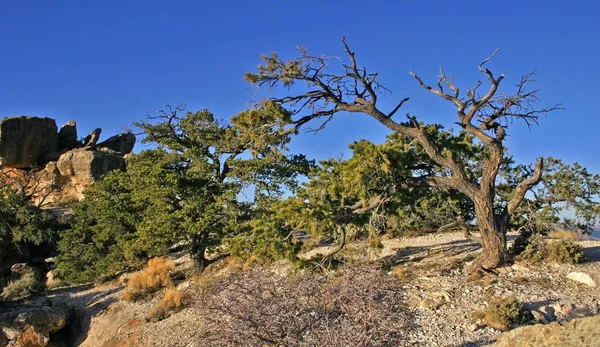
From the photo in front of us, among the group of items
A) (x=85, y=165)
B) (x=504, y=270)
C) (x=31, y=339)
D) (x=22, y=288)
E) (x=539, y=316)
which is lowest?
(x=31, y=339)

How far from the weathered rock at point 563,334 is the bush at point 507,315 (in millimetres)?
3352

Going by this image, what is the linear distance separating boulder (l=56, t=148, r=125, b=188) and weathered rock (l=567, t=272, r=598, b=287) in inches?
1142

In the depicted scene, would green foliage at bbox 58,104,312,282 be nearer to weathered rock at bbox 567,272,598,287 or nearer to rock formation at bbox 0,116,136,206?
weathered rock at bbox 567,272,598,287

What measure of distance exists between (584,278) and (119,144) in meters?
36.9

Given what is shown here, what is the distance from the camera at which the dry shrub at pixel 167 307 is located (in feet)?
45.5

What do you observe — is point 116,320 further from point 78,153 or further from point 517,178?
point 78,153

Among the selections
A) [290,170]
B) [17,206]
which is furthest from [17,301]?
[290,170]

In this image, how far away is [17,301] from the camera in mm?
17234

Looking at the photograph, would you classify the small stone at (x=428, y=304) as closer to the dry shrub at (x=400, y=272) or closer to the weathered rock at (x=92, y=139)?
the dry shrub at (x=400, y=272)

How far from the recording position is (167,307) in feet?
46.2

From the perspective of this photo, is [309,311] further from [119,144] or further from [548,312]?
[119,144]

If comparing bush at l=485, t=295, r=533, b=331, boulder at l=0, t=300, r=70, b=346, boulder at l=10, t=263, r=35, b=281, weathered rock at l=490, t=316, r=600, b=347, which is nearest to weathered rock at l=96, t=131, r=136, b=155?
boulder at l=10, t=263, r=35, b=281

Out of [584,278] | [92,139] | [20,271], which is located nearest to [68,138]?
[92,139]

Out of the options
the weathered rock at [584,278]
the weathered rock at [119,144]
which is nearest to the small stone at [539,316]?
the weathered rock at [584,278]
